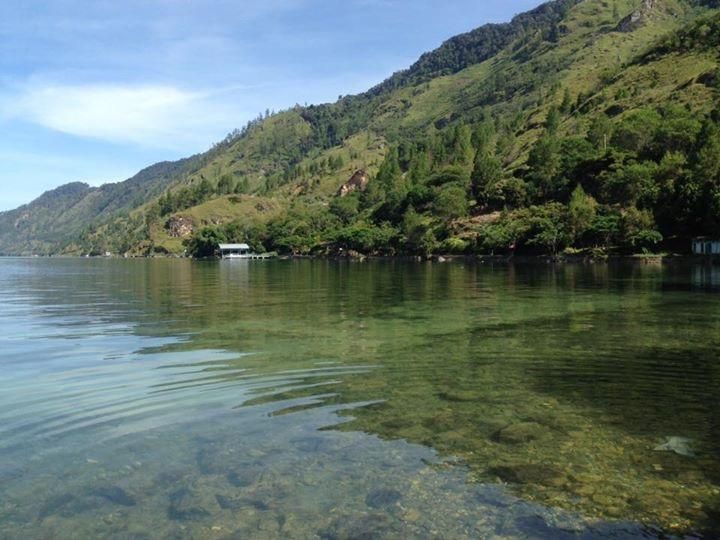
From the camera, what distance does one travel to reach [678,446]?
512 inches

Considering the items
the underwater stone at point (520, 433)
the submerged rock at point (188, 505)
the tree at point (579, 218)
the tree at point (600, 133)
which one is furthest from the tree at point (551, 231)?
the submerged rock at point (188, 505)

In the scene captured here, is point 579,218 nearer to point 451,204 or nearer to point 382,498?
point 451,204

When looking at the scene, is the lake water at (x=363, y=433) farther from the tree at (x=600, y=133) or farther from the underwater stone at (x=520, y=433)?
the tree at (x=600, y=133)

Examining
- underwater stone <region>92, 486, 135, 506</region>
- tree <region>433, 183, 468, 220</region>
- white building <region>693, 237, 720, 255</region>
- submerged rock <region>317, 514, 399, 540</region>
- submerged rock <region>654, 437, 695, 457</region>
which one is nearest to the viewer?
submerged rock <region>317, 514, 399, 540</region>

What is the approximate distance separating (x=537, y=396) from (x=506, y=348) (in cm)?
830

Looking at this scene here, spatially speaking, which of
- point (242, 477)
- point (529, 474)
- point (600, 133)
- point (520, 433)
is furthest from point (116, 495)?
point (600, 133)

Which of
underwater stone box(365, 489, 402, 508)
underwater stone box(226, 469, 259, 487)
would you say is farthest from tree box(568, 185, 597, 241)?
underwater stone box(226, 469, 259, 487)

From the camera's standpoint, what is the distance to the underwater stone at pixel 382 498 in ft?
33.7

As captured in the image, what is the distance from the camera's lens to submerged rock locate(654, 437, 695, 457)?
12.6 meters

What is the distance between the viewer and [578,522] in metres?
9.49

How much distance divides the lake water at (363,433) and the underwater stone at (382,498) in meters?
0.05

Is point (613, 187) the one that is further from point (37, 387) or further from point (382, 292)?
point (37, 387)

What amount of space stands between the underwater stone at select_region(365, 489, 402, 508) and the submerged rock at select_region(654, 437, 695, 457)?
6.23 meters

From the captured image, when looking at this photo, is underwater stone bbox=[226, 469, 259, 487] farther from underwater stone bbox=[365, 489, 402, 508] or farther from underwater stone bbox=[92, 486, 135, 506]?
underwater stone bbox=[365, 489, 402, 508]
